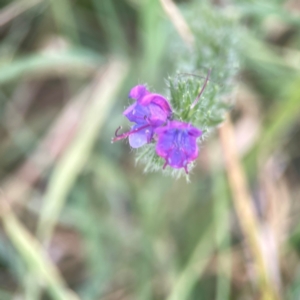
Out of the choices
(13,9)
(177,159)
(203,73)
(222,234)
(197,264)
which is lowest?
(177,159)

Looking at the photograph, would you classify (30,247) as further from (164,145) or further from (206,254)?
(164,145)

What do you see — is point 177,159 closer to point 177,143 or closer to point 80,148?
point 177,143


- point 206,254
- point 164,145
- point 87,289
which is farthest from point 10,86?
point 164,145

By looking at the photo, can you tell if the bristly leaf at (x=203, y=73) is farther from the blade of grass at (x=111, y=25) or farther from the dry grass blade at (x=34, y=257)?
the dry grass blade at (x=34, y=257)

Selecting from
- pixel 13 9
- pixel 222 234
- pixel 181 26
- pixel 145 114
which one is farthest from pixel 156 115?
pixel 13 9

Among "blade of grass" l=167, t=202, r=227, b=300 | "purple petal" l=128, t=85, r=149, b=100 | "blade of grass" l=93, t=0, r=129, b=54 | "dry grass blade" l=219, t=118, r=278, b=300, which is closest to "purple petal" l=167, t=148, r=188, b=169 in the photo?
"purple petal" l=128, t=85, r=149, b=100

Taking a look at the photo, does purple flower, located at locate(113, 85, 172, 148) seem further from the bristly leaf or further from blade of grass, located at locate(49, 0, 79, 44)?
blade of grass, located at locate(49, 0, 79, 44)
